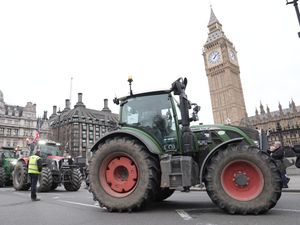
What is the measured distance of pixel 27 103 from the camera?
68.2 metres

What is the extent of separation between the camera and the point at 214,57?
102 meters

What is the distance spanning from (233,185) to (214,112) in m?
99.8

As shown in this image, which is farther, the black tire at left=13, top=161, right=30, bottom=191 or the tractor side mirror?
the black tire at left=13, top=161, right=30, bottom=191

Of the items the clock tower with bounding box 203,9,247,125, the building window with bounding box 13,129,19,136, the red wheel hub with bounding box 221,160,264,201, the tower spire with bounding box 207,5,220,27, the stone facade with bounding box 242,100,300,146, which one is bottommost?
the red wheel hub with bounding box 221,160,264,201

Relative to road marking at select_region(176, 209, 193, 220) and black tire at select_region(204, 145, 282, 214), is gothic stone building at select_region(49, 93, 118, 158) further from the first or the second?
black tire at select_region(204, 145, 282, 214)

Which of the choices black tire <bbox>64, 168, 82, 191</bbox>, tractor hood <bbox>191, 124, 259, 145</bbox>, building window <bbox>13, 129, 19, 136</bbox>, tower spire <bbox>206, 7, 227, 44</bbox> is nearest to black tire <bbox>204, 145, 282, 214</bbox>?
tractor hood <bbox>191, 124, 259, 145</bbox>

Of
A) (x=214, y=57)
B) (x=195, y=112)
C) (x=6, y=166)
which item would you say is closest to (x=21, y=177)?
(x=6, y=166)

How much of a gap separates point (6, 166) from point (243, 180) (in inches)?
638

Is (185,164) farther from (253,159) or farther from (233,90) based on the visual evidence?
(233,90)

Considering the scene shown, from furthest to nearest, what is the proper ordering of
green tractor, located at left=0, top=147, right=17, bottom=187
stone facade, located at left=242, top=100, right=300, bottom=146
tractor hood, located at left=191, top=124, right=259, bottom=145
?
stone facade, located at left=242, top=100, right=300, bottom=146 < green tractor, located at left=0, top=147, right=17, bottom=187 < tractor hood, located at left=191, top=124, right=259, bottom=145

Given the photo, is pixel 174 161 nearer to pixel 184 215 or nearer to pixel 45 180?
pixel 184 215

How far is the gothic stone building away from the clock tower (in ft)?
150

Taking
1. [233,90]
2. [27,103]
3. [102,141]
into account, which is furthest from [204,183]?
[233,90]

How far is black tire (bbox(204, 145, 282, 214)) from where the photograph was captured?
14.7 feet
